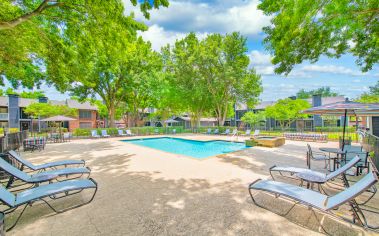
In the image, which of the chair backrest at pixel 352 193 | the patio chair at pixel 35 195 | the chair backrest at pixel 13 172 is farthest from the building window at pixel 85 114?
the chair backrest at pixel 352 193

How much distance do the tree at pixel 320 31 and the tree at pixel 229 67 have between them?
1243 cm

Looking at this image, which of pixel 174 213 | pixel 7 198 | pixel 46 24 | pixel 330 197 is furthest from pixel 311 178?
pixel 46 24

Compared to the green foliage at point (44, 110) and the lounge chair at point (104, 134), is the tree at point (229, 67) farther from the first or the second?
the green foliage at point (44, 110)

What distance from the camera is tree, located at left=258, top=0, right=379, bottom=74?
5.77 m

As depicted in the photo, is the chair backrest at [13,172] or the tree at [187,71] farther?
the tree at [187,71]

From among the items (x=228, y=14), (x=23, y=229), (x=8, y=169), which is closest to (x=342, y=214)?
(x=23, y=229)

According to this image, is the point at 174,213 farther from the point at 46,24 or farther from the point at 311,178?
the point at 46,24

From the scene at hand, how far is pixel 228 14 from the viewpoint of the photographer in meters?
9.63

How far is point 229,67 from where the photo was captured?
67.2 ft

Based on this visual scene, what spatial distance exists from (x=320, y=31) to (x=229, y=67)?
1351cm

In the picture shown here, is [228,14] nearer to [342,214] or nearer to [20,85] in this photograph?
[342,214]

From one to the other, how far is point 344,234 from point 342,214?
0.68 metres

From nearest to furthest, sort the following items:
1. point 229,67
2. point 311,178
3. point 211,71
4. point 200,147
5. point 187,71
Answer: point 311,178
point 200,147
point 229,67
point 211,71
point 187,71

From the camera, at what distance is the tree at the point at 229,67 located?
20781 millimetres
